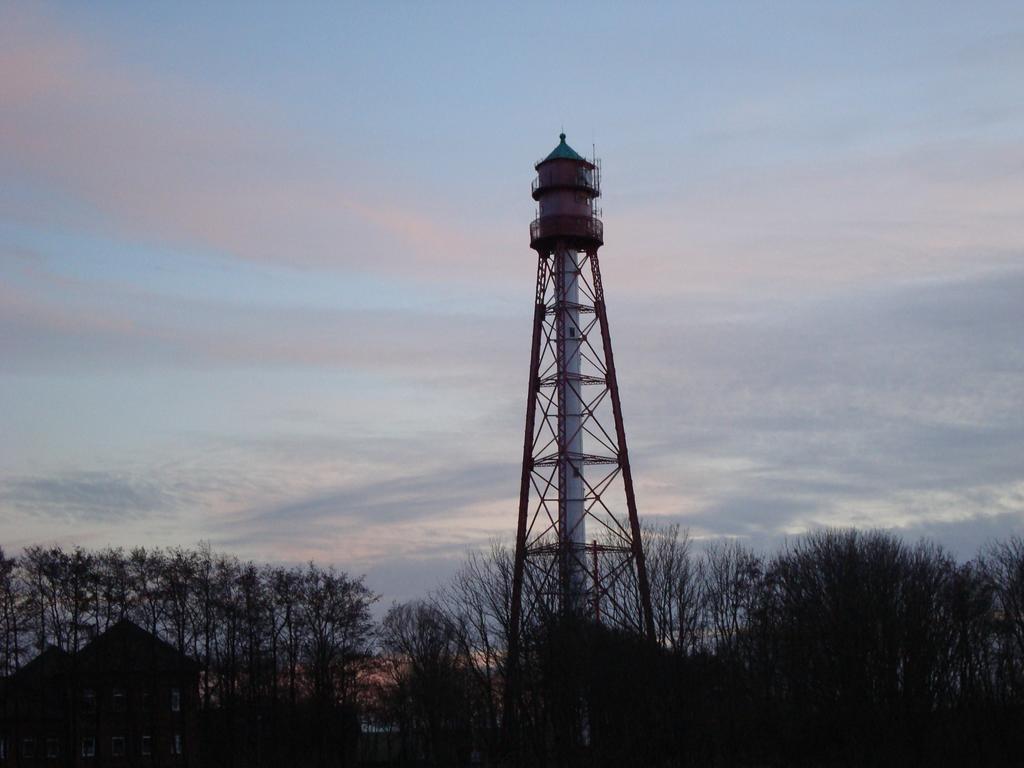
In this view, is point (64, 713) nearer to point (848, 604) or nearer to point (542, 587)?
point (542, 587)

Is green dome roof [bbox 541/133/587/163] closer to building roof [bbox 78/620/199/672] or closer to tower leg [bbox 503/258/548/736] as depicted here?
tower leg [bbox 503/258/548/736]

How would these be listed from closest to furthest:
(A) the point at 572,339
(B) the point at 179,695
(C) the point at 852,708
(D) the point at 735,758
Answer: (D) the point at 735,758, (C) the point at 852,708, (A) the point at 572,339, (B) the point at 179,695

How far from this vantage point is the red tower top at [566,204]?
49.3 meters

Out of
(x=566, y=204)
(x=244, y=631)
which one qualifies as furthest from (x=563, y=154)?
(x=244, y=631)

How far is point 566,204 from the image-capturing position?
1955 inches

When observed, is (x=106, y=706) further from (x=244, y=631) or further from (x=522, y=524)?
(x=522, y=524)

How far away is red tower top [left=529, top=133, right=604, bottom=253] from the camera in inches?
1943

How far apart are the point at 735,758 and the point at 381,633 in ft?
115

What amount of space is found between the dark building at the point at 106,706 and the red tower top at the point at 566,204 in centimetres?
2630

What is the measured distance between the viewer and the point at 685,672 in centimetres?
3884

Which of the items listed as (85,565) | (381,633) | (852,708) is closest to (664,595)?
(852,708)

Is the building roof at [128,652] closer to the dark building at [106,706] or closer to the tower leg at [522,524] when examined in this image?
the dark building at [106,706]

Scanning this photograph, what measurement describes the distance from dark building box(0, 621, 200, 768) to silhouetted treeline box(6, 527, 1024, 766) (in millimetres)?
1390

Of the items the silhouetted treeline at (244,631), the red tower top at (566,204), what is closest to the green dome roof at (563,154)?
the red tower top at (566,204)
